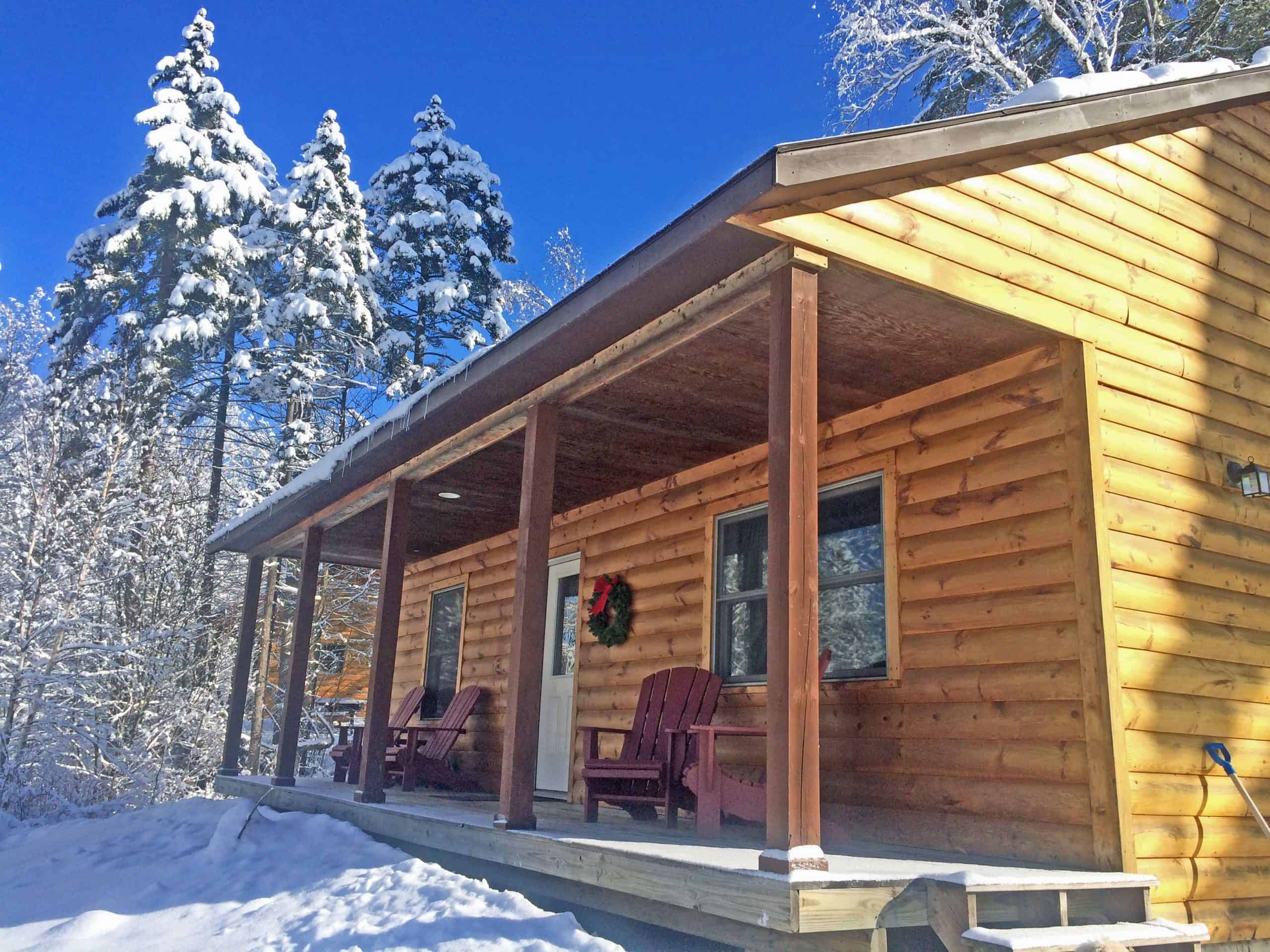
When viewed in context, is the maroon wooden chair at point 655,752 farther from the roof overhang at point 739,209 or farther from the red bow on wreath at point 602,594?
the roof overhang at point 739,209

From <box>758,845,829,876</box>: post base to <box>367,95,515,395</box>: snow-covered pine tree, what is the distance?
1530 cm

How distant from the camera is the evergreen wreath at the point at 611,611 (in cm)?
703

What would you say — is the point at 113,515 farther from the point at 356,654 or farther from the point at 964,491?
the point at 964,491

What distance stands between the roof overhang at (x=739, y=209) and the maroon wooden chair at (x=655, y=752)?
71.9 inches

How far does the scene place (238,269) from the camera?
1694 cm

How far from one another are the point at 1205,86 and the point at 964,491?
237cm

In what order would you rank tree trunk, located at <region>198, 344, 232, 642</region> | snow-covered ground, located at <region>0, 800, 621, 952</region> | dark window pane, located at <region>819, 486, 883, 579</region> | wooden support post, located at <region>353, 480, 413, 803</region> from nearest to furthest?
snow-covered ground, located at <region>0, 800, 621, 952</region> → dark window pane, located at <region>819, 486, 883, 579</region> → wooden support post, located at <region>353, 480, 413, 803</region> → tree trunk, located at <region>198, 344, 232, 642</region>

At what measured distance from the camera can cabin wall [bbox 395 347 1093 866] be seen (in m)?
4.11

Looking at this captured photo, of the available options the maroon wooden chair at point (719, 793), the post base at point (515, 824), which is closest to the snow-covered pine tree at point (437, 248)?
the post base at point (515, 824)

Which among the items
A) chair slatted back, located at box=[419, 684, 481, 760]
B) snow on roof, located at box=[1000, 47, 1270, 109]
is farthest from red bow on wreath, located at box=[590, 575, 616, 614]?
snow on roof, located at box=[1000, 47, 1270, 109]

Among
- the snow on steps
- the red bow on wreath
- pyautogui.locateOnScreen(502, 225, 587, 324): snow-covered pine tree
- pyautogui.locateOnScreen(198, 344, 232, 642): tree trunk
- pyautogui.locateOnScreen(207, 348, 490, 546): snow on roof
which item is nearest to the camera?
the snow on steps

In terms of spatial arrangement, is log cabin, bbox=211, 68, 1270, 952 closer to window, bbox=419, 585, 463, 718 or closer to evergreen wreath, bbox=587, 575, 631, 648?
evergreen wreath, bbox=587, 575, 631, 648

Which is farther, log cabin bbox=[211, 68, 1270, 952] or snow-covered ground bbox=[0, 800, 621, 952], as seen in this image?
snow-covered ground bbox=[0, 800, 621, 952]

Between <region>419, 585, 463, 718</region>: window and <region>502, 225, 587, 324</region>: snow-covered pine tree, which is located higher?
<region>502, 225, 587, 324</region>: snow-covered pine tree
